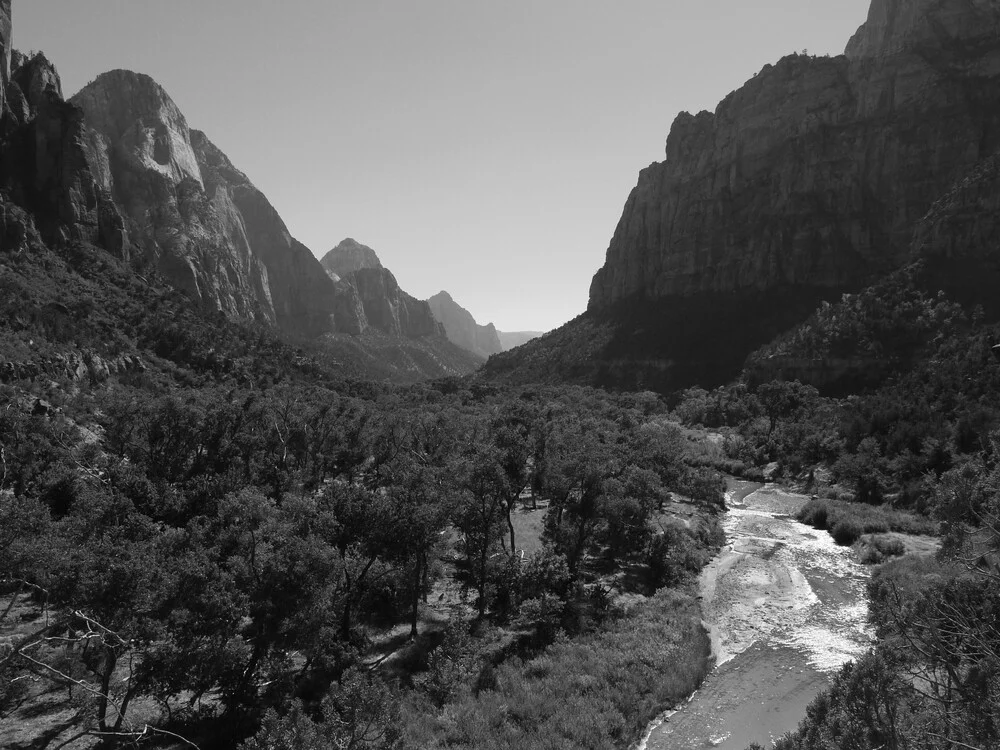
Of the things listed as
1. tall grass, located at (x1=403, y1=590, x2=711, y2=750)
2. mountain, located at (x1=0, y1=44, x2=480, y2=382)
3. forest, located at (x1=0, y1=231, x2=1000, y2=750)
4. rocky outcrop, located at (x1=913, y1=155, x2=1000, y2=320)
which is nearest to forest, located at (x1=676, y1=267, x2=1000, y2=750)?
forest, located at (x1=0, y1=231, x2=1000, y2=750)

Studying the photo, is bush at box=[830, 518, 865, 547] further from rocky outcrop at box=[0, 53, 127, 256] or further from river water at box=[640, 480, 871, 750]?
rocky outcrop at box=[0, 53, 127, 256]

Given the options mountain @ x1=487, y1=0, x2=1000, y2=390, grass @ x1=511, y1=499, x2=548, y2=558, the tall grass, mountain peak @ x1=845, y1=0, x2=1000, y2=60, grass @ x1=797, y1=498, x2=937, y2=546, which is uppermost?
mountain peak @ x1=845, y1=0, x2=1000, y2=60

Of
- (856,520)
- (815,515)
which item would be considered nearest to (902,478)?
(815,515)

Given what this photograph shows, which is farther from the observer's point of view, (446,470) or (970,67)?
(970,67)

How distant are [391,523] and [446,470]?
34.2 feet

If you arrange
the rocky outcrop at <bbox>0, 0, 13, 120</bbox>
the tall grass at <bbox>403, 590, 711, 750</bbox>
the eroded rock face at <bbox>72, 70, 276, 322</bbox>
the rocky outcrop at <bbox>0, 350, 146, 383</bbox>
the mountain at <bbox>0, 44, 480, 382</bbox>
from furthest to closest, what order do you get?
the eroded rock face at <bbox>72, 70, 276, 322</bbox>, the rocky outcrop at <bbox>0, 0, 13, 120</bbox>, the mountain at <bbox>0, 44, 480, 382</bbox>, the rocky outcrop at <bbox>0, 350, 146, 383</bbox>, the tall grass at <bbox>403, 590, 711, 750</bbox>

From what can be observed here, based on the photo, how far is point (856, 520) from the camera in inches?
1617

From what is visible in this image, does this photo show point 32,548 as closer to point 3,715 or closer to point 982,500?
point 3,715

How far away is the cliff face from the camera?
121500 mm

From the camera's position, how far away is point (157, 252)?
166500 millimetres

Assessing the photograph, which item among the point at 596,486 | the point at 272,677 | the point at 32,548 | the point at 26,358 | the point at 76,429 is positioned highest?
the point at 26,358

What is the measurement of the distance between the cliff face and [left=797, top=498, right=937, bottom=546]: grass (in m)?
91.5

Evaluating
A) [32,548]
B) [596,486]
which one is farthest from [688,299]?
[32,548]

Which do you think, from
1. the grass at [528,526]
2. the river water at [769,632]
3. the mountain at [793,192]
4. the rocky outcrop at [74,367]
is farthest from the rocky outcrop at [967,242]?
the rocky outcrop at [74,367]
